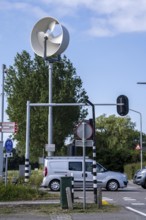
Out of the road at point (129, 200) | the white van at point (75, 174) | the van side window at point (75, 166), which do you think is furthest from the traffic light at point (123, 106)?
the van side window at point (75, 166)

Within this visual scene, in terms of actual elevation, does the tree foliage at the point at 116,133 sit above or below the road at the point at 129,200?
above

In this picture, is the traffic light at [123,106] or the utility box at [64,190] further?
the traffic light at [123,106]

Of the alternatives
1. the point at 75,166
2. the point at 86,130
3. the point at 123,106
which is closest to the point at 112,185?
the point at 75,166

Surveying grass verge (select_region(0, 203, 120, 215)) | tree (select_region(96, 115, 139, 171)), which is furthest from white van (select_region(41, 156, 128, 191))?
tree (select_region(96, 115, 139, 171))

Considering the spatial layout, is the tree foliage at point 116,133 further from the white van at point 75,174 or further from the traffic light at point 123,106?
the traffic light at point 123,106

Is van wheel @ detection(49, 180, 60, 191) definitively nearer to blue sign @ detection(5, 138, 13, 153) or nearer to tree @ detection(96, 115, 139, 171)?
blue sign @ detection(5, 138, 13, 153)

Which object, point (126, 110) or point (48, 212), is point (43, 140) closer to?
point (126, 110)

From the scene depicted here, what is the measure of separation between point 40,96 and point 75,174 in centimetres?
1970

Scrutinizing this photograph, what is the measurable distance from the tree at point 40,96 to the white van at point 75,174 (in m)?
17.4

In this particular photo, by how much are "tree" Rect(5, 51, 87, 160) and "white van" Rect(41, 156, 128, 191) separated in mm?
17432

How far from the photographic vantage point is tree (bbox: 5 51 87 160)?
4719cm

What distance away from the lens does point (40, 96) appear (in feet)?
157

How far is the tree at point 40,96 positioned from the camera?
47.2 m

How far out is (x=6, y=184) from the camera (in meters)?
21.0
